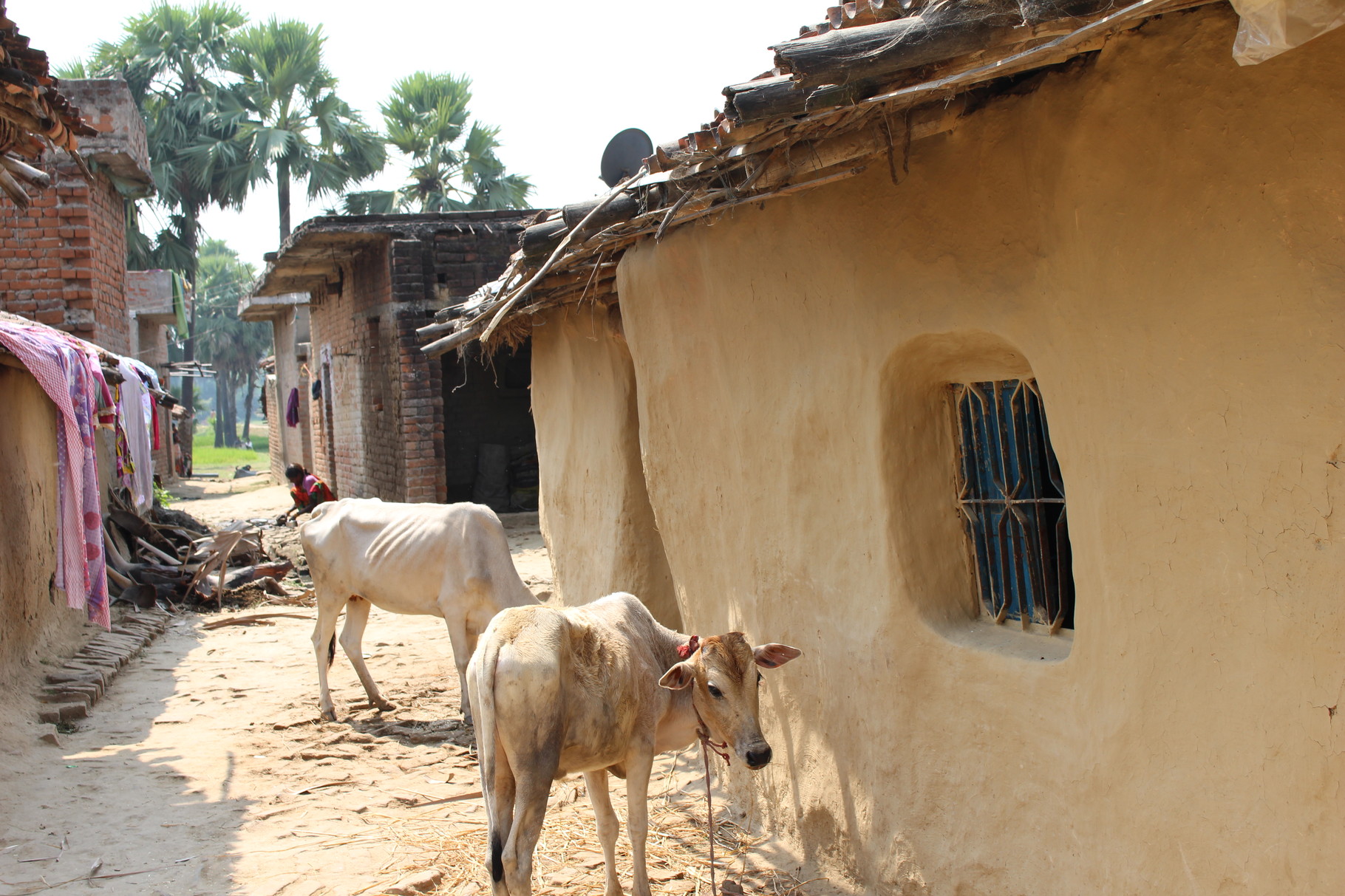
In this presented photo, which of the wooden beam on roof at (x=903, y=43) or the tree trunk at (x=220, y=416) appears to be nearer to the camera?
the wooden beam on roof at (x=903, y=43)

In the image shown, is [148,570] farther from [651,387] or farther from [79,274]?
[651,387]

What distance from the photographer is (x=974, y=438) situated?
167 inches

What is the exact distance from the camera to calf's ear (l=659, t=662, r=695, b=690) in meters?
4.34

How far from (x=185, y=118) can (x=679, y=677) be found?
33987mm

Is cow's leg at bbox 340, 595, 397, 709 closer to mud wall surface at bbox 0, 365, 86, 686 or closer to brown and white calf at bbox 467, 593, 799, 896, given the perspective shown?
mud wall surface at bbox 0, 365, 86, 686

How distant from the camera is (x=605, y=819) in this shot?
473 cm

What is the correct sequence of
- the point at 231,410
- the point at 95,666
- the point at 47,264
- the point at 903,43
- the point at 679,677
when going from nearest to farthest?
1. the point at 903,43
2. the point at 679,677
3. the point at 95,666
4. the point at 47,264
5. the point at 231,410

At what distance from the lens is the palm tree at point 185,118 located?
31859mm

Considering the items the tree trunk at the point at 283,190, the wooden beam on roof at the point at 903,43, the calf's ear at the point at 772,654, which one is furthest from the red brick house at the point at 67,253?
the tree trunk at the point at 283,190

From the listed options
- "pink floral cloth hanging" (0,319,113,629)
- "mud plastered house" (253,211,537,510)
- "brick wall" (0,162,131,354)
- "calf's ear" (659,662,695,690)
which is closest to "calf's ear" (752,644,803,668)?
"calf's ear" (659,662,695,690)

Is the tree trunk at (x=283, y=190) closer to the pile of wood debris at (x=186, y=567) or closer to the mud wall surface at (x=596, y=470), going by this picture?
the pile of wood debris at (x=186, y=567)

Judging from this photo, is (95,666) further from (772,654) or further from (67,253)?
(772,654)

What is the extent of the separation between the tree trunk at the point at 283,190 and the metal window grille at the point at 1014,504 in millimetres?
30865

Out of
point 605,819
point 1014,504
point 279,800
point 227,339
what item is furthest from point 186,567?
point 227,339
